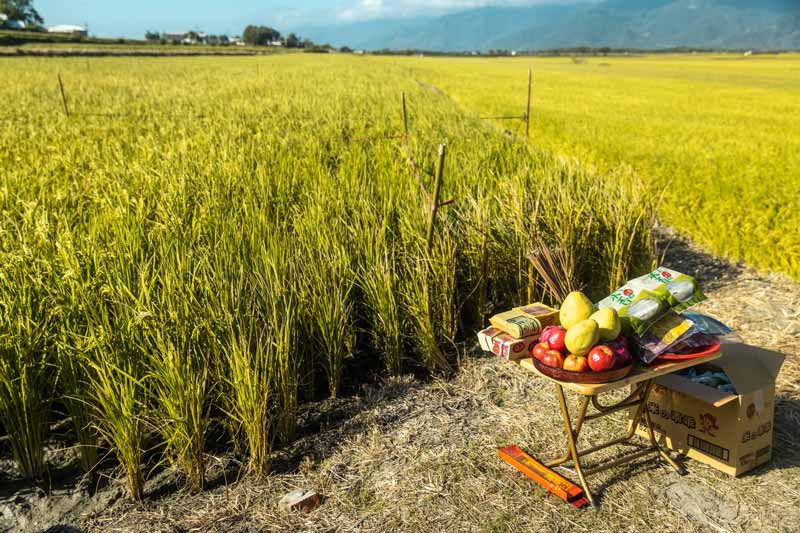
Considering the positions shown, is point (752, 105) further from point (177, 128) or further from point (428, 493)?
point (428, 493)

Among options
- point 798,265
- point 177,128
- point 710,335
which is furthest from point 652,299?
point 177,128

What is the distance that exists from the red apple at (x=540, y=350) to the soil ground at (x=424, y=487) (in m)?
0.71

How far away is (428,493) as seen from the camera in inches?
115

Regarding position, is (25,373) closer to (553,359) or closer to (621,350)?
(553,359)

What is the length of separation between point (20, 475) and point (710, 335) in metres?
3.38

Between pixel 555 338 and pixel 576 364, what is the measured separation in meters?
0.14

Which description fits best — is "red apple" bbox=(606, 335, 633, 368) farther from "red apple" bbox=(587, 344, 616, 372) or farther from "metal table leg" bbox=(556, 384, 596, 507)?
"metal table leg" bbox=(556, 384, 596, 507)

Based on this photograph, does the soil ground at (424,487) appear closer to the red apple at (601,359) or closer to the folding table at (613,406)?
the folding table at (613,406)

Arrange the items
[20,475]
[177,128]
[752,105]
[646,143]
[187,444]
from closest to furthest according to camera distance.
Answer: [187,444] < [20,475] < [177,128] < [646,143] < [752,105]

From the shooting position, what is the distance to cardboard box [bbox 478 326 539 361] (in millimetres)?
2803

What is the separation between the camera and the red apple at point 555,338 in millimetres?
2625

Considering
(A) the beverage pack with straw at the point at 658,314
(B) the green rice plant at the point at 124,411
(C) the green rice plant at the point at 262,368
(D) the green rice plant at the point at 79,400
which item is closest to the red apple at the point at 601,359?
(A) the beverage pack with straw at the point at 658,314

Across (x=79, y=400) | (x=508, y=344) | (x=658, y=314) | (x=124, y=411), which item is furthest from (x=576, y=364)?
(x=79, y=400)

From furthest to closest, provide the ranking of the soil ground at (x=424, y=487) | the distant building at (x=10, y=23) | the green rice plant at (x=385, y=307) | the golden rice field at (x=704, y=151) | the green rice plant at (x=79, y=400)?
the distant building at (x=10, y=23), the golden rice field at (x=704, y=151), the green rice plant at (x=385, y=307), the green rice plant at (x=79, y=400), the soil ground at (x=424, y=487)
